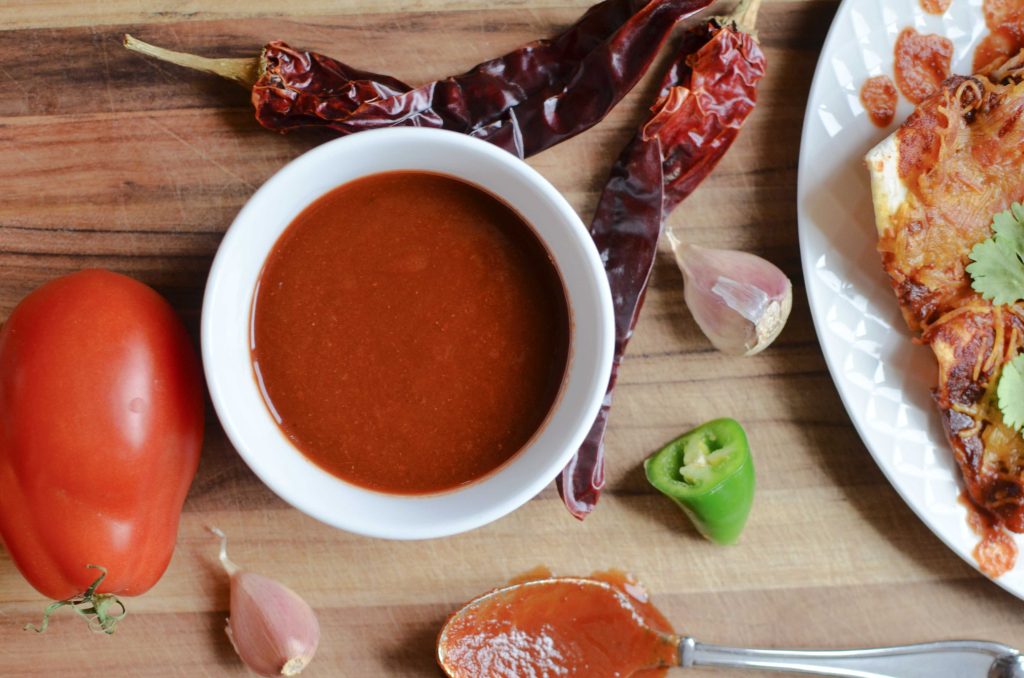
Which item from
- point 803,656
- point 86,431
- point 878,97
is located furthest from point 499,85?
point 803,656

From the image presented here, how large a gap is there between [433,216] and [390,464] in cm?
53

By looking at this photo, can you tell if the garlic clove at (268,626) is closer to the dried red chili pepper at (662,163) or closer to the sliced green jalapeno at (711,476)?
the dried red chili pepper at (662,163)

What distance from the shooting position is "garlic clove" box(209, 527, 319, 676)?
209 centimetres

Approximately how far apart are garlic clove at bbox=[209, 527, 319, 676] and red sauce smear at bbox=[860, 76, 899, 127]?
5.91 ft

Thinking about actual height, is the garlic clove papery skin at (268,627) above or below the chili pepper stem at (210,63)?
below

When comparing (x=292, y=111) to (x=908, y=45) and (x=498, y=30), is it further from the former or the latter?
(x=908, y=45)

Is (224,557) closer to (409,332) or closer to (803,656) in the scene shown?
(409,332)

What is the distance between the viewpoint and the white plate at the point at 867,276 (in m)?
2.07

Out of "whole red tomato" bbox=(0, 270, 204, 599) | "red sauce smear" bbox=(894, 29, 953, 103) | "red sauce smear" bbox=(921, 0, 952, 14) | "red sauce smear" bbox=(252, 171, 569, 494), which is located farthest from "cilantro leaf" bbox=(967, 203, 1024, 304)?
"whole red tomato" bbox=(0, 270, 204, 599)

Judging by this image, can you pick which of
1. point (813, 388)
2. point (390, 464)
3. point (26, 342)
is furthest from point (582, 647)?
point (26, 342)

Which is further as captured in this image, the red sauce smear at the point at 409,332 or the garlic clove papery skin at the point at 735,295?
the garlic clove papery skin at the point at 735,295

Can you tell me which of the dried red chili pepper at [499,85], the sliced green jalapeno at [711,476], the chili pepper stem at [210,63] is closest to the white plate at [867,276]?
the sliced green jalapeno at [711,476]

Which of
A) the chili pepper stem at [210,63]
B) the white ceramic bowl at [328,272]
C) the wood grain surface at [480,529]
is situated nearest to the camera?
the white ceramic bowl at [328,272]

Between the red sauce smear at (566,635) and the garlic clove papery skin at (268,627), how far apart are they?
421 mm
